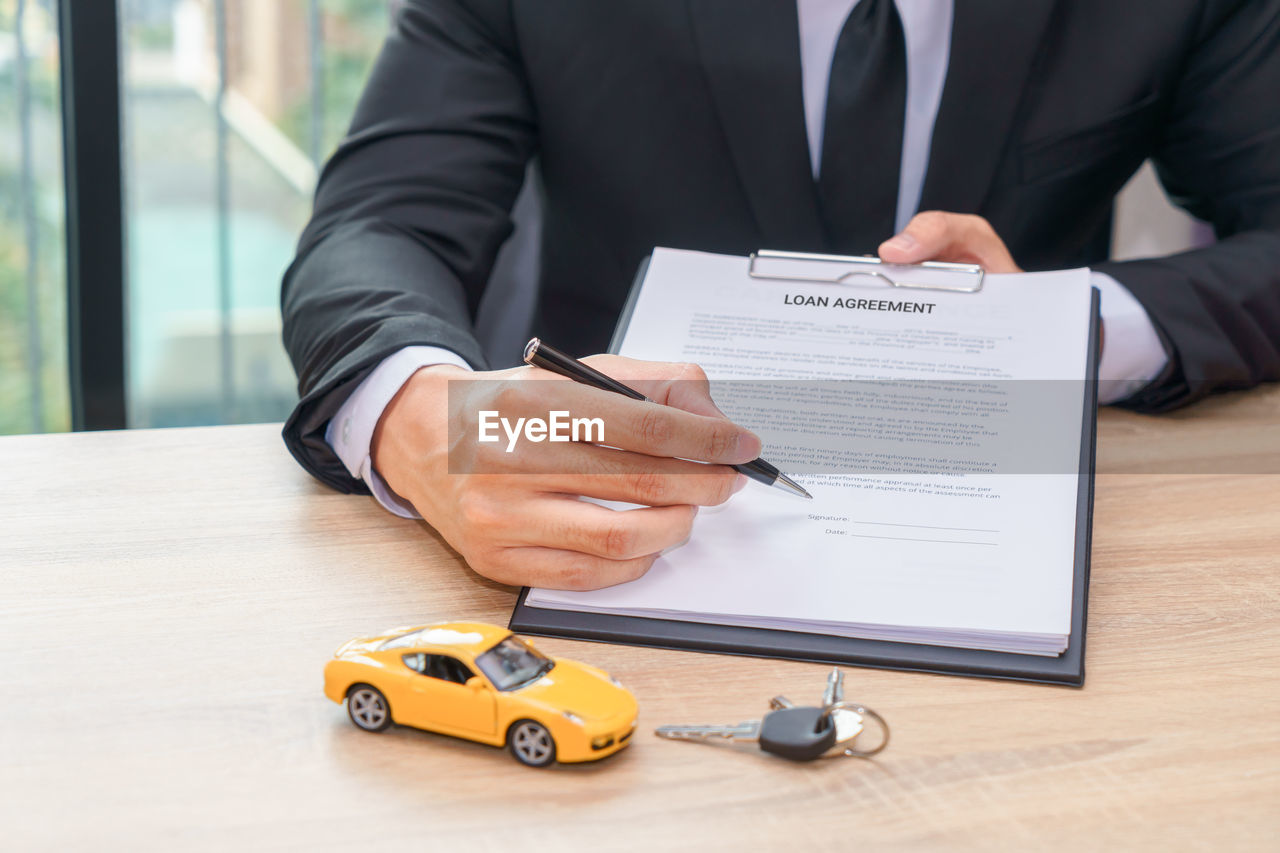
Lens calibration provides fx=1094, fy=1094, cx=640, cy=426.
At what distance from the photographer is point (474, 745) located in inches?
20.0

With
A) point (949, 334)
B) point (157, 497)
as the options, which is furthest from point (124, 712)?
point (949, 334)

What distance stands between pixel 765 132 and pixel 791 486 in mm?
605

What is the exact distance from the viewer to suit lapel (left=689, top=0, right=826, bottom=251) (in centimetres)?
114

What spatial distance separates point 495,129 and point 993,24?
0.54 m

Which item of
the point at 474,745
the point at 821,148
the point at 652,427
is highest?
the point at 821,148

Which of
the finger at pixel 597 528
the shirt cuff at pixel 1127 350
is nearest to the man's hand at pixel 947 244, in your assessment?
the shirt cuff at pixel 1127 350

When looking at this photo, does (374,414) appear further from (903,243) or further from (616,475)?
(903,243)

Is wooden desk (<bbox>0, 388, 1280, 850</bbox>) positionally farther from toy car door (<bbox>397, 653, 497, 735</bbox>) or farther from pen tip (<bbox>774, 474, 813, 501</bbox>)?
pen tip (<bbox>774, 474, 813, 501</bbox>)

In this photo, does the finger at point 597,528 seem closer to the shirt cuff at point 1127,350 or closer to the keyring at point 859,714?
the keyring at point 859,714

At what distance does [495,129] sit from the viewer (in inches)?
47.6

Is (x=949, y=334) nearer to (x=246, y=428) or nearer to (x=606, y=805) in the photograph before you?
(x=606, y=805)

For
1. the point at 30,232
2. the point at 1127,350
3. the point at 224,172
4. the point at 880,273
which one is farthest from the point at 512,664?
the point at 224,172

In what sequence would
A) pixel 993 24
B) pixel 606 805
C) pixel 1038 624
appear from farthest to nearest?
pixel 993 24 < pixel 1038 624 < pixel 606 805

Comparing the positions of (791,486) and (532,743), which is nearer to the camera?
(532,743)
